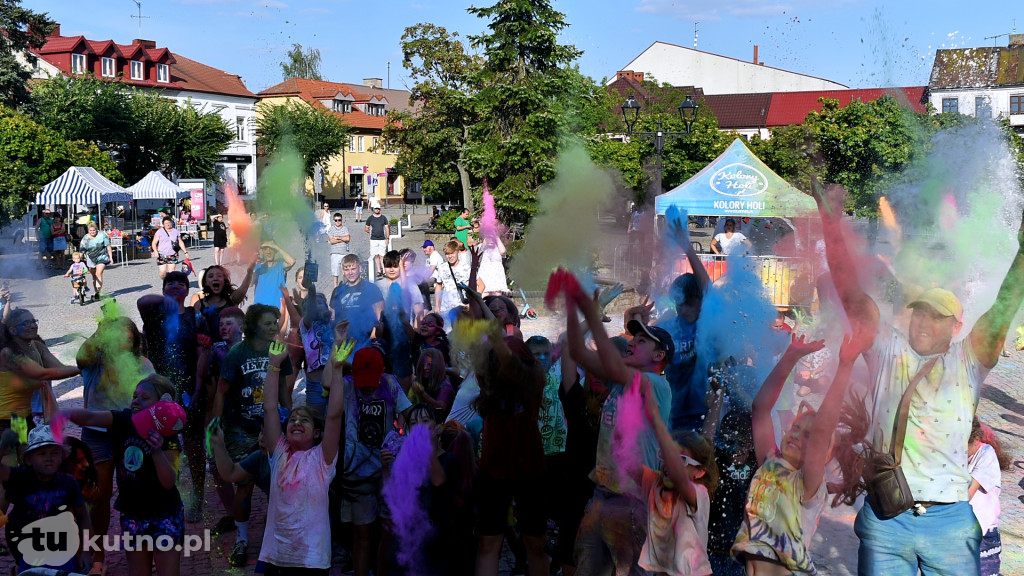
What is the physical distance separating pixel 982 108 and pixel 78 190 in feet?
72.4

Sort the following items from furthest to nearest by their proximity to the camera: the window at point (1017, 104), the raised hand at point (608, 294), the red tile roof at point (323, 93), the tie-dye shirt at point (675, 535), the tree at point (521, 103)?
the red tile roof at point (323, 93), the window at point (1017, 104), the tree at point (521, 103), the raised hand at point (608, 294), the tie-dye shirt at point (675, 535)

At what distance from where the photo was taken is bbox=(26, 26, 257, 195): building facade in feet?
154

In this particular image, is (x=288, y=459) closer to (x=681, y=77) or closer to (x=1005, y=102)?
(x=1005, y=102)

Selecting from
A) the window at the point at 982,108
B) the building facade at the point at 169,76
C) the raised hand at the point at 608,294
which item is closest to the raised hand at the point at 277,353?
the raised hand at the point at 608,294

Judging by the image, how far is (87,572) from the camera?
3.95 metres

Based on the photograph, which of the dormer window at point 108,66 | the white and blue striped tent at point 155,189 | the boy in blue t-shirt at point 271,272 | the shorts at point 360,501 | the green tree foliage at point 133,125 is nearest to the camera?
the shorts at point 360,501

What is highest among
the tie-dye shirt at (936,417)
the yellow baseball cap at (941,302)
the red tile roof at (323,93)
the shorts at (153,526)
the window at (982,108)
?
the red tile roof at (323,93)

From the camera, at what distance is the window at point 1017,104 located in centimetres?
4119

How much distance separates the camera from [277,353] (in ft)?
14.8

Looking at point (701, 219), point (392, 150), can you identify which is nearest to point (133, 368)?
point (701, 219)

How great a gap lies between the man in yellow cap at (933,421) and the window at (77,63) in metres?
51.5

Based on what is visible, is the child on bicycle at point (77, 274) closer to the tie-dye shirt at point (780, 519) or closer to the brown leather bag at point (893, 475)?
the tie-dye shirt at point (780, 519)

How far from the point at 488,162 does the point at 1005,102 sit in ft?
120

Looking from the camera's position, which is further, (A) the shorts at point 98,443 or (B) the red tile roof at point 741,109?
(B) the red tile roof at point 741,109
